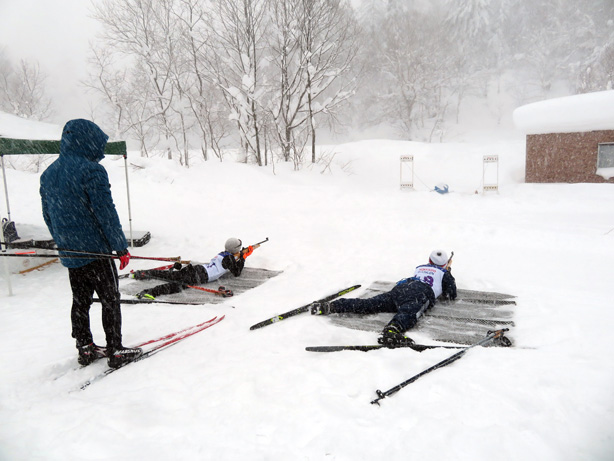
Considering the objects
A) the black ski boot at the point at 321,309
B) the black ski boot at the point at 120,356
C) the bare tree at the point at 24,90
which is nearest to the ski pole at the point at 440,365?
the black ski boot at the point at 321,309

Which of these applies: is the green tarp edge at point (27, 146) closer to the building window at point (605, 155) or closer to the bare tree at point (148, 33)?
the bare tree at point (148, 33)

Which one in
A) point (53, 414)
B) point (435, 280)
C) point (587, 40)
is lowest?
point (53, 414)

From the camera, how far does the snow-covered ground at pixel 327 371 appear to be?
8.53 feet

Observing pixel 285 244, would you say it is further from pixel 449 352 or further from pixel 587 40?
pixel 587 40

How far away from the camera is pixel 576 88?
40250mm

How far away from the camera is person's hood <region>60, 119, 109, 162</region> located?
3.61 m

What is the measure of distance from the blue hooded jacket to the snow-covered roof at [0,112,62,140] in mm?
4538

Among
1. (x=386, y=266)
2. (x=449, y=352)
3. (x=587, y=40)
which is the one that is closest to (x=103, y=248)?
(x=449, y=352)

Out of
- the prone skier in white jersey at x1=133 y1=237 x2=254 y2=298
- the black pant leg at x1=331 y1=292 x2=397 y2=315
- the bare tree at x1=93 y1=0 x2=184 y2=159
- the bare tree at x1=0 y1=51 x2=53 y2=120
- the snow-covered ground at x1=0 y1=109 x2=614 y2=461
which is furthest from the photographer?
the bare tree at x1=0 y1=51 x2=53 y2=120

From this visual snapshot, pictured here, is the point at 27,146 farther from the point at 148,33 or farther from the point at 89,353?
the point at 148,33

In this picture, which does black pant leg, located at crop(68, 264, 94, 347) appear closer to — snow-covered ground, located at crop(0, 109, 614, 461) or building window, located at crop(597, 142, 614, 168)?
snow-covered ground, located at crop(0, 109, 614, 461)

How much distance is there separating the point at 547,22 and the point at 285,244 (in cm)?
5521

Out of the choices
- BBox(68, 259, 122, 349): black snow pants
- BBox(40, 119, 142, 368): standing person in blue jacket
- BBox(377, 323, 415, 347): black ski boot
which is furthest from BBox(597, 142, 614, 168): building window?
BBox(68, 259, 122, 349): black snow pants

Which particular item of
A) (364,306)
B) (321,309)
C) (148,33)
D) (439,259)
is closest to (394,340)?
(364,306)
